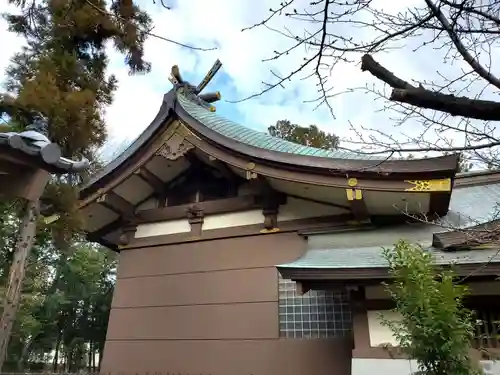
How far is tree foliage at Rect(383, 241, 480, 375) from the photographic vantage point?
3.01 meters

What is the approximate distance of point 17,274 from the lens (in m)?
3.97

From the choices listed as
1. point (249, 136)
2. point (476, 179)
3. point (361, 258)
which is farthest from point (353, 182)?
point (476, 179)

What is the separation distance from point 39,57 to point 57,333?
567 inches

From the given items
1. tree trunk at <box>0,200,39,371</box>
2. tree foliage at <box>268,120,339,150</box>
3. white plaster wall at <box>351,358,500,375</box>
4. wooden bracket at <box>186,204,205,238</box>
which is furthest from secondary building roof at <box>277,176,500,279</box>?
tree foliage at <box>268,120,339,150</box>

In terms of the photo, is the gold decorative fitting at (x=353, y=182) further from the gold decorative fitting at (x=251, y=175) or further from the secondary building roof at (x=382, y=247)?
the gold decorative fitting at (x=251, y=175)

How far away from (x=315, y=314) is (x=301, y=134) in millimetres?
13458

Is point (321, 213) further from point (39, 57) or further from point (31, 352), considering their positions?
point (31, 352)

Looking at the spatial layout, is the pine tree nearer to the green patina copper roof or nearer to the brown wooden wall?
the green patina copper roof

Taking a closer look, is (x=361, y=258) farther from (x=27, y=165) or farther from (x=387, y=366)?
(x=27, y=165)

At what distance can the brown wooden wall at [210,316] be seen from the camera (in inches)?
190

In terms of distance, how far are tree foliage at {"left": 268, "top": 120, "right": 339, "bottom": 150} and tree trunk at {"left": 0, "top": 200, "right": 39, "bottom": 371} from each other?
41.8 ft

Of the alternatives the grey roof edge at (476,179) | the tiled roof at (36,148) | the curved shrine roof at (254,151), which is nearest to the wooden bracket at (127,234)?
the curved shrine roof at (254,151)

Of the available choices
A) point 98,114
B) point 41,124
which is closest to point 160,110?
point 98,114

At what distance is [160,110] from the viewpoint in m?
6.11
